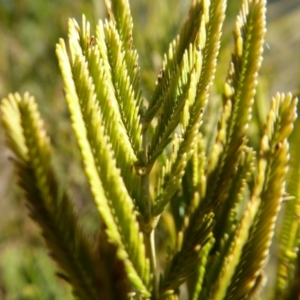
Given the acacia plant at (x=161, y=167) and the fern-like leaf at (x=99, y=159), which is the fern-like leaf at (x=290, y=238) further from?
the fern-like leaf at (x=99, y=159)

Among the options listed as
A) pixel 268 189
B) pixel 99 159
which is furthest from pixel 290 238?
pixel 99 159

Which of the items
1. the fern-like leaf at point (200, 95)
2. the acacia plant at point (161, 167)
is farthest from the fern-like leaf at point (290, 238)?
the fern-like leaf at point (200, 95)

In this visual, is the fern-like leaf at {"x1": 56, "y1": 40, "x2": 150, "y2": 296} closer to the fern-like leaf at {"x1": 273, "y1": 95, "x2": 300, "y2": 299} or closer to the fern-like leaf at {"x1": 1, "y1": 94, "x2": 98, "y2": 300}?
the fern-like leaf at {"x1": 1, "y1": 94, "x2": 98, "y2": 300}

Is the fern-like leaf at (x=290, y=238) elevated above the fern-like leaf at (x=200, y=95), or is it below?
below

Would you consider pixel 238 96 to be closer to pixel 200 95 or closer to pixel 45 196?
pixel 200 95

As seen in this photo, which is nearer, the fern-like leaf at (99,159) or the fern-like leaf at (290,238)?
the fern-like leaf at (99,159)

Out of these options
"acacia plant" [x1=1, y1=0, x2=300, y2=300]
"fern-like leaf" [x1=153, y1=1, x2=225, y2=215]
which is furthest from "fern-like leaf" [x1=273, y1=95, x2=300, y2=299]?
"fern-like leaf" [x1=153, y1=1, x2=225, y2=215]

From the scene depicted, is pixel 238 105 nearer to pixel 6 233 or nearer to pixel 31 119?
pixel 31 119

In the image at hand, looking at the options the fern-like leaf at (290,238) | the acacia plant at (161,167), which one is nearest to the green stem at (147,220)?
the acacia plant at (161,167)

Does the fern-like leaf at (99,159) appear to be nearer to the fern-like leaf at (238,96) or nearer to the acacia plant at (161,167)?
the acacia plant at (161,167)
